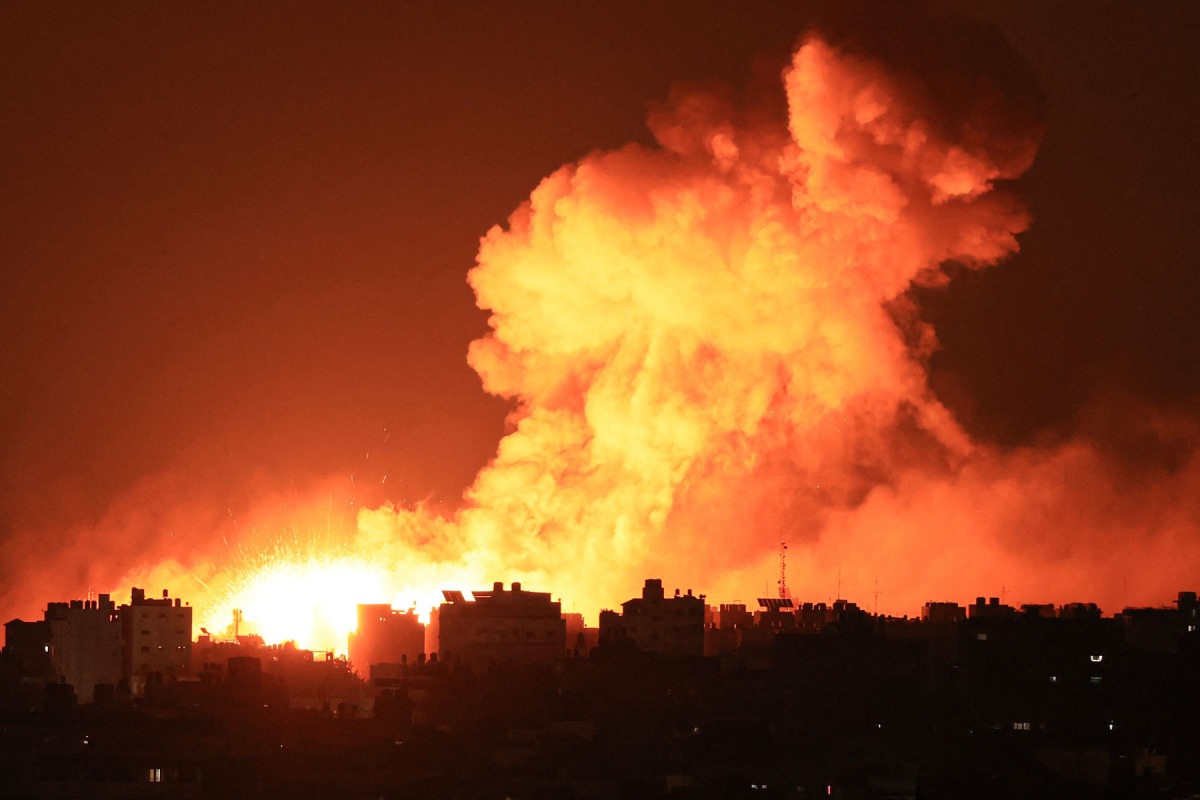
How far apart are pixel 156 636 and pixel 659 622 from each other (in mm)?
11737

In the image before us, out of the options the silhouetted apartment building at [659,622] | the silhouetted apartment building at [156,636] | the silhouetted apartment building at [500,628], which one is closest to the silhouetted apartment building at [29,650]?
the silhouetted apartment building at [156,636]

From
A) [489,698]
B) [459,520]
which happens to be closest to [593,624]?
[459,520]

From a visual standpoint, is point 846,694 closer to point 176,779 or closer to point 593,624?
point 593,624

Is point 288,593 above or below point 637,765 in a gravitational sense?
above

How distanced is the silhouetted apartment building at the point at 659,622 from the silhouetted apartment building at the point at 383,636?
4508mm

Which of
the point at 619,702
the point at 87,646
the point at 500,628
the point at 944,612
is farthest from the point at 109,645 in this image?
the point at 944,612

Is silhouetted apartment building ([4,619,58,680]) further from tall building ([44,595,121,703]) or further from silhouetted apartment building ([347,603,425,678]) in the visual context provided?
silhouetted apartment building ([347,603,425,678])

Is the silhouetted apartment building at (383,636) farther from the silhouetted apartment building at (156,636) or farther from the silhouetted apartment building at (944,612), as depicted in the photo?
the silhouetted apartment building at (944,612)

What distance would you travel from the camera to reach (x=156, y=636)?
77.4 metres

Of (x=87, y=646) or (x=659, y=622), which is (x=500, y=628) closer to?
(x=659, y=622)

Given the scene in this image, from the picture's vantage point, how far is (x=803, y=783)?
62.2m

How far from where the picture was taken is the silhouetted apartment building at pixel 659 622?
7819 cm

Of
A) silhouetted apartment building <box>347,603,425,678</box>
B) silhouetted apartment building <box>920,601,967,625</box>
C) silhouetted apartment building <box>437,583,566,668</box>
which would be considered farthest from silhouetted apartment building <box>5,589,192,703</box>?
silhouetted apartment building <box>920,601,967,625</box>

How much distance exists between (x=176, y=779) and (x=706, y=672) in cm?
1554
